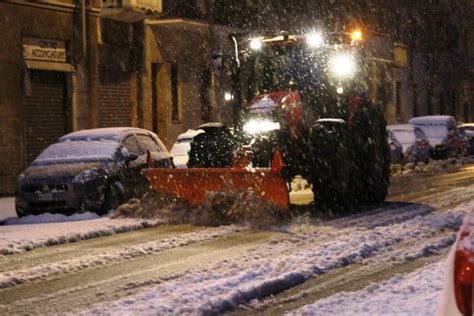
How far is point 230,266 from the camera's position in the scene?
9.87 meters

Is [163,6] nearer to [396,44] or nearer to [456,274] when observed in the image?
[396,44]

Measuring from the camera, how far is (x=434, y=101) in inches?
2184

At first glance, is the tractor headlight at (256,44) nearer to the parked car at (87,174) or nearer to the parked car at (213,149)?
the parked car at (213,149)

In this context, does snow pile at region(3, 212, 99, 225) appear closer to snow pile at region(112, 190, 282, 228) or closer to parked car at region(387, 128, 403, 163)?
snow pile at region(112, 190, 282, 228)

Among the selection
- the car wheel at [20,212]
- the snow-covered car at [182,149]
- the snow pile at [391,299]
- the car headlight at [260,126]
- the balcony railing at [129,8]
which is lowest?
the snow pile at [391,299]

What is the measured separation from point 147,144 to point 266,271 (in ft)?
28.9

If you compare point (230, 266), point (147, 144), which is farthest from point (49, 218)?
point (230, 266)

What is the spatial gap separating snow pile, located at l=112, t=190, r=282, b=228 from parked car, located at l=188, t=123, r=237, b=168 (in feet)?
4.31

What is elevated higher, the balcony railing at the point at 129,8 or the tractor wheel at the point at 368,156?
the balcony railing at the point at 129,8

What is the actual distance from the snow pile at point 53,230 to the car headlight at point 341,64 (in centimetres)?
402

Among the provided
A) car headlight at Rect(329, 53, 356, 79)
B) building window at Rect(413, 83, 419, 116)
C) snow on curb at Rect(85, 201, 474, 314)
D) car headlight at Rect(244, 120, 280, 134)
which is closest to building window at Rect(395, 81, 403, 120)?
building window at Rect(413, 83, 419, 116)

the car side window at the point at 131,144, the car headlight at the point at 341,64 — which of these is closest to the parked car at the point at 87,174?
the car side window at the point at 131,144

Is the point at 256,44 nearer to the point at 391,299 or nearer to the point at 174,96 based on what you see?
the point at 391,299

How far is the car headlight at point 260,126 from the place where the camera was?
50.0 feet
